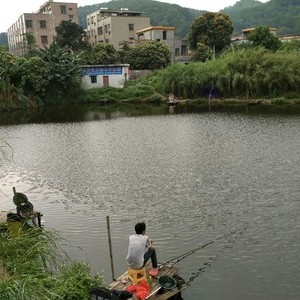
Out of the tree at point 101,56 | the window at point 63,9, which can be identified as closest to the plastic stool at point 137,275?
the tree at point 101,56

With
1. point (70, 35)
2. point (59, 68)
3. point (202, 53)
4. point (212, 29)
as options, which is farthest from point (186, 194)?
point (70, 35)

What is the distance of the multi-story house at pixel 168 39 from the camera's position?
229ft

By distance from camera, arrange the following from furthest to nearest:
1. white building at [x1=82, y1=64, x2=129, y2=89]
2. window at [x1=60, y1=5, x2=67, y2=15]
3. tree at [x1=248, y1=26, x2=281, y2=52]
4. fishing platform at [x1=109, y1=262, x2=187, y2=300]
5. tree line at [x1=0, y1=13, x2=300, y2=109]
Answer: window at [x1=60, y1=5, x2=67, y2=15] < tree at [x1=248, y1=26, x2=281, y2=52] < white building at [x1=82, y1=64, x2=129, y2=89] < tree line at [x1=0, y1=13, x2=300, y2=109] < fishing platform at [x1=109, y1=262, x2=187, y2=300]

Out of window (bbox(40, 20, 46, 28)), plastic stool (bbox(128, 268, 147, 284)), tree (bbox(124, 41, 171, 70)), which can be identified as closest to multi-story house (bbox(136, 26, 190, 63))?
tree (bbox(124, 41, 171, 70))

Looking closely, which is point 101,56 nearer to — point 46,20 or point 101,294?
point 46,20

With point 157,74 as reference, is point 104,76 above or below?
above

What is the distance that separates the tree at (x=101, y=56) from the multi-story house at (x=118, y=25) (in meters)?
12.0

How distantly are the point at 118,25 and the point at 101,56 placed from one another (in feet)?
61.6

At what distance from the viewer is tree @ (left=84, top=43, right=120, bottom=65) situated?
58.6 meters

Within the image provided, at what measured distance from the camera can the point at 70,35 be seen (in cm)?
6688

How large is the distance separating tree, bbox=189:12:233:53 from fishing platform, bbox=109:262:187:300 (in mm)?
58188

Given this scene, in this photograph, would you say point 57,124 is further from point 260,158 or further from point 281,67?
point 281,67

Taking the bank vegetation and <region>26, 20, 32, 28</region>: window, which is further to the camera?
<region>26, 20, 32, 28</region>: window

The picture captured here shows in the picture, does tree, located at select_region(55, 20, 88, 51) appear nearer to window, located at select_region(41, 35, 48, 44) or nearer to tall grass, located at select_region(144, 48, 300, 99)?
window, located at select_region(41, 35, 48, 44)
